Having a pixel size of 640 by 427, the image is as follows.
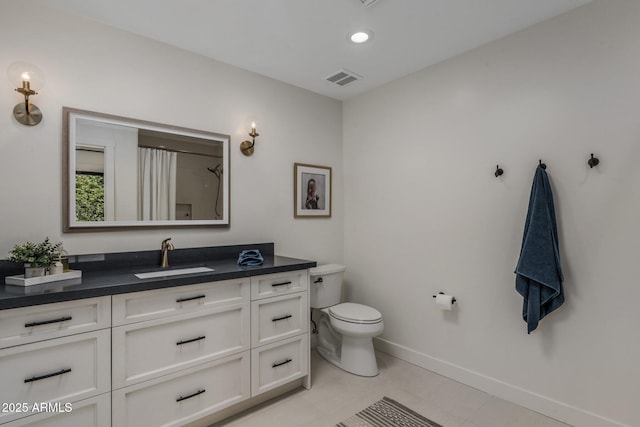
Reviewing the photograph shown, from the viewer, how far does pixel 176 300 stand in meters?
1.76

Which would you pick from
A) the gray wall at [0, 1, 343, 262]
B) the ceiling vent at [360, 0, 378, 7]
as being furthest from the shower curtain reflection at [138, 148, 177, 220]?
the ceiling vent at [360, 0, 378, 7]

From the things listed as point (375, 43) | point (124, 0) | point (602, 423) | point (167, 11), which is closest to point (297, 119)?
point (375, 43)

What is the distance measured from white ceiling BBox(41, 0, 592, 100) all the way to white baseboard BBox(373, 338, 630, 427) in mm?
2445

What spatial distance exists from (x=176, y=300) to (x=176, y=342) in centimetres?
23

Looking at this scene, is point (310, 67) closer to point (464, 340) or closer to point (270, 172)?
point (270, 172)

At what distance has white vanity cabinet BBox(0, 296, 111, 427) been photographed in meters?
1.33

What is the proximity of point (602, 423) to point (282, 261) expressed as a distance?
2.16 meters

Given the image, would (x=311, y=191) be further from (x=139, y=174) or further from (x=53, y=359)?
(x=53, y=359)

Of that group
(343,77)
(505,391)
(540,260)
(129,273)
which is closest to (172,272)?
(129,273)

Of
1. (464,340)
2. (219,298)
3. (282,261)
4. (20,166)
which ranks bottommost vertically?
(464,340)

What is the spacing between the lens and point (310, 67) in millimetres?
2666

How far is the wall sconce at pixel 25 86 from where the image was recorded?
1.77 meters

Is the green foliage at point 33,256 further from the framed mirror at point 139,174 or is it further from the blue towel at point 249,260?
the blue towel at point 249,260

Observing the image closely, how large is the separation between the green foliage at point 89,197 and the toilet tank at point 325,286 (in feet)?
5.26
